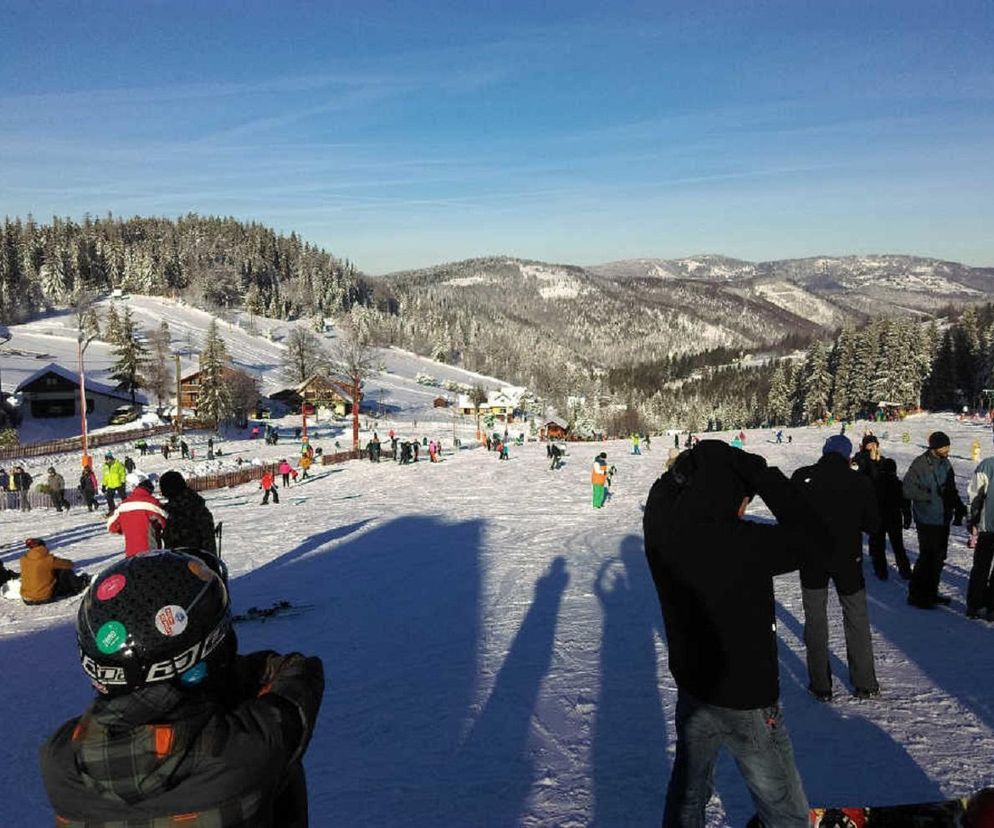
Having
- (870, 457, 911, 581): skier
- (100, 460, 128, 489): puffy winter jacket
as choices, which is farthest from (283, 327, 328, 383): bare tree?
(870, 457, 911, 581): skier

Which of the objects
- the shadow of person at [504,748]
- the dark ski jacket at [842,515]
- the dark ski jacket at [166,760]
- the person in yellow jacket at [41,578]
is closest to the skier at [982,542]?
the dark ski jacket at [842,515]

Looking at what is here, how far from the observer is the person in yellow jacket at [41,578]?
9.12 meters

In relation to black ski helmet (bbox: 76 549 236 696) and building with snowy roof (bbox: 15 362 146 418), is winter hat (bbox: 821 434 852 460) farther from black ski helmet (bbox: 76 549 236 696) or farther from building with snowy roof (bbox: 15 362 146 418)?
building with snowy roof (bbox: 15 362 146 418)

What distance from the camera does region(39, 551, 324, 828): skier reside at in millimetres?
1601

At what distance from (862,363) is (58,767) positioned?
74588mm

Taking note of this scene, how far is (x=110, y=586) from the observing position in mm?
1636

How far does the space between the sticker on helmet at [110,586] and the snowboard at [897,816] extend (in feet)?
9.60

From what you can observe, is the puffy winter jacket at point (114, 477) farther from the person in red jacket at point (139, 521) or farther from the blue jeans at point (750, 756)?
the blue jeans at point (750, 756)

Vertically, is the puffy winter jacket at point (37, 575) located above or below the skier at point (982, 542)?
below

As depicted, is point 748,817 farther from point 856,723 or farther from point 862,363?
point 862,363

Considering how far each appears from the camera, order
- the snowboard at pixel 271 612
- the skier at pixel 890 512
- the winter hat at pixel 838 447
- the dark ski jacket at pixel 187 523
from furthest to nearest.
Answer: the skier at pixel 890 512
the snowboard at pixel 271 612
the dark ski jacket at pixel 187 523
the winter hat at pixel 838 447

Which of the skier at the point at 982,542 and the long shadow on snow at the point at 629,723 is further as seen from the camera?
the skier at the point at 982,542

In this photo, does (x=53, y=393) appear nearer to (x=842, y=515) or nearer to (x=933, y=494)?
(x=933, y=494)

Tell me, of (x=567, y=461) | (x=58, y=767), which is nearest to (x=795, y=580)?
(x=58, y=767)
